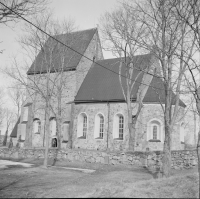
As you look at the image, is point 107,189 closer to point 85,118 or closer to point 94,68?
point 85,118

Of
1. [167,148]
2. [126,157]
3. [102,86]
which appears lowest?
[126,157]

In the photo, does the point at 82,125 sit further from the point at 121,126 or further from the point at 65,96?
the point at 121,126

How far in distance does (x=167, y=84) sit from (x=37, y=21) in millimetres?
9818

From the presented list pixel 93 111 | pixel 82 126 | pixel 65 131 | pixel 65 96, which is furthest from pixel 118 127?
pixel 65 96

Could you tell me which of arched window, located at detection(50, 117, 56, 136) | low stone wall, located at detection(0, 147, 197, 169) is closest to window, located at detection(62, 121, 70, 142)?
arched window, located at detection(50, 117, 56, 136)

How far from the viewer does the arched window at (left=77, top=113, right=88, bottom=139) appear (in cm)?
2501

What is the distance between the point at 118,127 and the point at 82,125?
393 cm

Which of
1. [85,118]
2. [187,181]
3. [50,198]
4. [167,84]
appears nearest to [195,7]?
[167,84]

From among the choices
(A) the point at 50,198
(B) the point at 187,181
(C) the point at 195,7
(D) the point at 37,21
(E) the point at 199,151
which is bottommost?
(A) the point at 50,198

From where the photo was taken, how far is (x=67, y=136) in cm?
2484

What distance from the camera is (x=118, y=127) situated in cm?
2348

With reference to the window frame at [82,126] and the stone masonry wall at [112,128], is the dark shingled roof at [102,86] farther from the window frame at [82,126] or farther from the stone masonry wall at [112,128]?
the window frame at [82,126]

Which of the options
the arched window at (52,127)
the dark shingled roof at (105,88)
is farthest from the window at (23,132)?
the dark shingled roof at (105,88)

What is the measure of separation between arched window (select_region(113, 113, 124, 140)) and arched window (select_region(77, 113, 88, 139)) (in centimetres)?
326
